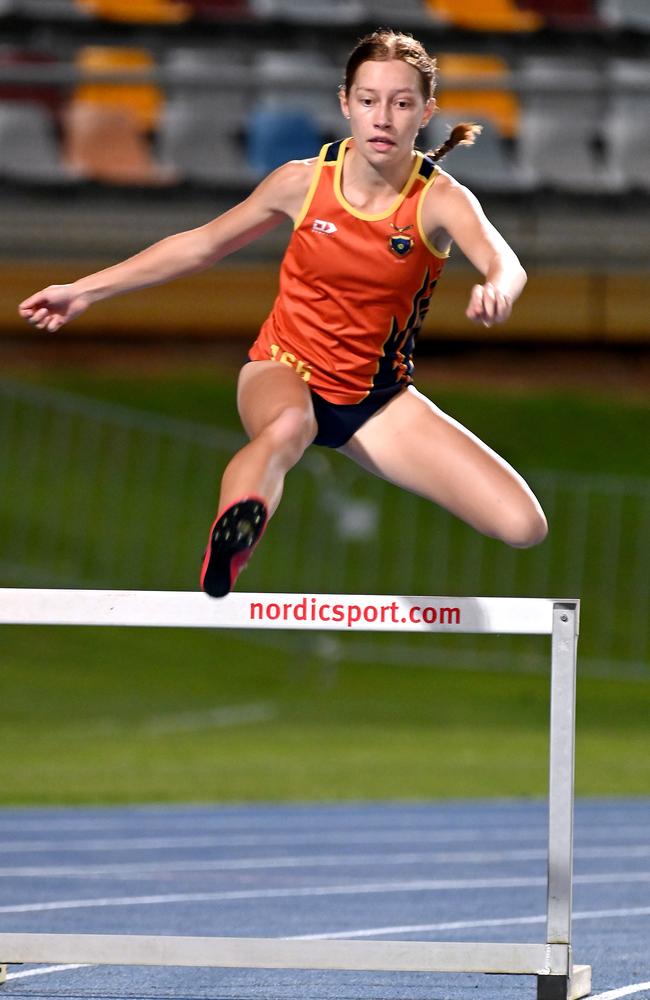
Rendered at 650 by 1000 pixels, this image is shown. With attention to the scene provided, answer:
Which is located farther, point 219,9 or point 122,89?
point 219,9

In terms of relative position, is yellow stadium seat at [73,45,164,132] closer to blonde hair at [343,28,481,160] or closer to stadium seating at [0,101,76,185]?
stadium seating at [0,101,76,185]

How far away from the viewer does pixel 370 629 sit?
469cm

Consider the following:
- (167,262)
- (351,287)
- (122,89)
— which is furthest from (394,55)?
(122,89)

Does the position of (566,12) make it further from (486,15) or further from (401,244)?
(401,244)

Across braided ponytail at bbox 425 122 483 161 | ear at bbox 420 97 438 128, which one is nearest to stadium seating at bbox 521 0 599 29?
braided ponytail at bbox 425 122 483 161

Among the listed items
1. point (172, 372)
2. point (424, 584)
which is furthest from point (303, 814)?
point (172, 372)

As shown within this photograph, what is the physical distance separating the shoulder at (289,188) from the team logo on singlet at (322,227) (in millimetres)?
96

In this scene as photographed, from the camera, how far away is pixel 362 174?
4922 millimetres

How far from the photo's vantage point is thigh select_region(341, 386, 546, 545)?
16.3 feet

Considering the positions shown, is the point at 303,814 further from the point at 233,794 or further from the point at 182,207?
the point at 182,207

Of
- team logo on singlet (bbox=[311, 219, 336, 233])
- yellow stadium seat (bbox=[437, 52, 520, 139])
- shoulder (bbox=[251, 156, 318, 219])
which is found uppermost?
yellow stadium seat (bbox=[437, 52, 520, 139])

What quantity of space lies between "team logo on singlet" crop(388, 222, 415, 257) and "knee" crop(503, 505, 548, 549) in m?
0.84

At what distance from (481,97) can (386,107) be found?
52.1 feet

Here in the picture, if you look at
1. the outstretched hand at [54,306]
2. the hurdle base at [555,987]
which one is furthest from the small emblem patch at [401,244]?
the hurdle base at [555,987]
